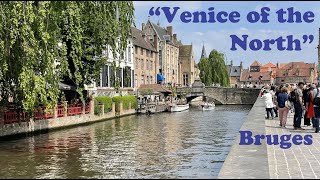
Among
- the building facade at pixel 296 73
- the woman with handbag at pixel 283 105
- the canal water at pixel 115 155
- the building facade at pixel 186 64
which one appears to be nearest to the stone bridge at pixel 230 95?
the building facade at pixel 186 64

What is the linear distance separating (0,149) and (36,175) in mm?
6911

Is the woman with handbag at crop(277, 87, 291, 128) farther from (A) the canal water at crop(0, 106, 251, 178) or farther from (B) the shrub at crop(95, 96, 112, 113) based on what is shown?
(B) the shrub at crop(95, 96, 112, 113)

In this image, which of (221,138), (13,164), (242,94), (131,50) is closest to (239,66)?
(242,94)

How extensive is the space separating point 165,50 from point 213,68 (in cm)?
1184

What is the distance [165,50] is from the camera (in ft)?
251

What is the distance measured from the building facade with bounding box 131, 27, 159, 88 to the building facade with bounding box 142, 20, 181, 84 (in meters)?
2.08

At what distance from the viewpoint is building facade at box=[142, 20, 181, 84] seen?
73625mm

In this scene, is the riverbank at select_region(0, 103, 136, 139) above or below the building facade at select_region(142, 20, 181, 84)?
below

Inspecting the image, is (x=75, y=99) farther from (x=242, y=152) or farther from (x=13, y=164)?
(x=242, y=152)

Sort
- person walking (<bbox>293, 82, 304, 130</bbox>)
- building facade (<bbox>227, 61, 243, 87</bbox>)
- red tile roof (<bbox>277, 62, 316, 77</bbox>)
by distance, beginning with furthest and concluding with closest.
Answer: building facade (<bbox>227, 61, 243, 87</bbox>) → red tile roof (<bbox>277, 62, 316, 77</bbox>) → person walking (<bbox>293, 82, 304, 130</bbox>)

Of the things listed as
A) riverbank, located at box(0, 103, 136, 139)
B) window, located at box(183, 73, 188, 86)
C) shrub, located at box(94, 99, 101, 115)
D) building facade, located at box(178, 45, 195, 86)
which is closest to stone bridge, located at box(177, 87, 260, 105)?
building facade, located at box(178, 45, 195, 86)

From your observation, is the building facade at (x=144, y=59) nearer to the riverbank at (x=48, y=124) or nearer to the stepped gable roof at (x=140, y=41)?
the stepped gable roof at (x=140, y=41)

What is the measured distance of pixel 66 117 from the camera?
95.2 ft

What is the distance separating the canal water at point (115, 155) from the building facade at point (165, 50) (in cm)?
4921
